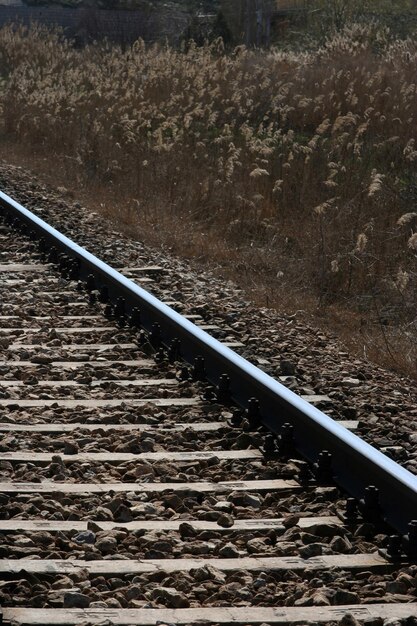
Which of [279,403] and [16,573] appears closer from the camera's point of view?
[16,573]

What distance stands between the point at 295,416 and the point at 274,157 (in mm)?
7980

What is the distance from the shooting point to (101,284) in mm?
8305

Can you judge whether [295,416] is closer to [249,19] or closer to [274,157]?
[274,157]

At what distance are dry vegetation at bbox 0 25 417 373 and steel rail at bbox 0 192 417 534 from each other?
3.94 ft

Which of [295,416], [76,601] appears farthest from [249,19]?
[76,601]

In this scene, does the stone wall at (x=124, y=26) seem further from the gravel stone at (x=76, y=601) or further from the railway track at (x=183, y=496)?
the gravel stone at (x=76, y=601)

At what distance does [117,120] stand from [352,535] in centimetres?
1304

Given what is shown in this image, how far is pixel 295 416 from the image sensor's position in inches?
191

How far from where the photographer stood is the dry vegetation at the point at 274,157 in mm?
8781

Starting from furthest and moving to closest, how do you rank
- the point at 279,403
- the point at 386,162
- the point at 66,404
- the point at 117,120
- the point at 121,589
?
the point at 117,120, the point at 386,162, the point at 66,404, the point at 279,403, the point at 121,589

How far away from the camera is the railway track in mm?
3381

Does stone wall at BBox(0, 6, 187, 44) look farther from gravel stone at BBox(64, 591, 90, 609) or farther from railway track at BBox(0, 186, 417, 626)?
gravel stone at BBox(64, 591, 90, 609)

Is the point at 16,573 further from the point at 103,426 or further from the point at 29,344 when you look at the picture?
the point at 29,344

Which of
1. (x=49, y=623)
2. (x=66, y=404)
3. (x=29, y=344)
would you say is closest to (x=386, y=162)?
(x=29, y=344)
